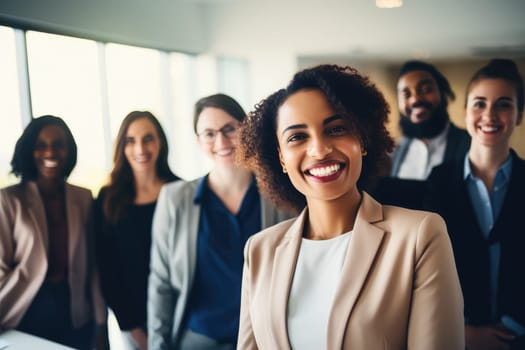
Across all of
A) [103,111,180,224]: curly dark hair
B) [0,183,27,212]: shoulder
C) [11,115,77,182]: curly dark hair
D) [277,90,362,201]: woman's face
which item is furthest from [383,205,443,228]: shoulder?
[0,183,27,212]: shoulder

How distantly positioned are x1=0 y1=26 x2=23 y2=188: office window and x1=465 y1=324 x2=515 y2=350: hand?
5.48 feet

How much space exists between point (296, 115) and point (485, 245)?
0.72 meters

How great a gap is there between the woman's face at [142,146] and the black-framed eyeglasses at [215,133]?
0.20 metres

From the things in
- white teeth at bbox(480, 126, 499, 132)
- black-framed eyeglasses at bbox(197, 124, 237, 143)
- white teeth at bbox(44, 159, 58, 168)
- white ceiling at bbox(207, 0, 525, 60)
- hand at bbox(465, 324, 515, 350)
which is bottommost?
hand at bbox(465, 324, 515, 350)

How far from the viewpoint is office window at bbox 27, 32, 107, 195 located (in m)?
1.71

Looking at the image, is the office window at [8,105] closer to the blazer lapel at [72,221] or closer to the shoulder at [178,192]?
the blazer lapel at [72,221]

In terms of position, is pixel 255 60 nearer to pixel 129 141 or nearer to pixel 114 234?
pixel 129 141

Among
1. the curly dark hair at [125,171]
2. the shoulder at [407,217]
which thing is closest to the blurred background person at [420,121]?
the shoulder at [407,217]

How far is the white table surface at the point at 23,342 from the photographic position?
174 centimetres

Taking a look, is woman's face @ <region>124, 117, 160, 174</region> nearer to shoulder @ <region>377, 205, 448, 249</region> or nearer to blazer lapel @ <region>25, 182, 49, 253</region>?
blazer lapel @ <region>25, 182, 49, 253</region>

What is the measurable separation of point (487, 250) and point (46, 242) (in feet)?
5.15

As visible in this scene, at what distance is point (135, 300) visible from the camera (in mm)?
1860

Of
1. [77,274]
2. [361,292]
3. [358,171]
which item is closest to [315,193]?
[358,171]

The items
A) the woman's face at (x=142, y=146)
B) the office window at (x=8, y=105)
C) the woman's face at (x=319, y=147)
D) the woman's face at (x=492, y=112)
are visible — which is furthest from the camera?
the woman's face at (x=142, y=146)
